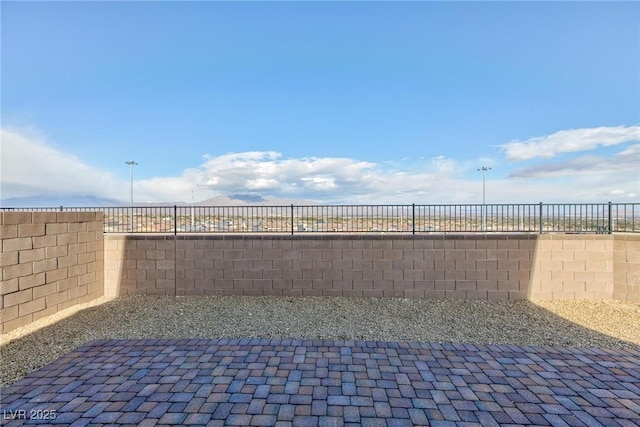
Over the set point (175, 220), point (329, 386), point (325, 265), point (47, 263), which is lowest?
point (329, 386)

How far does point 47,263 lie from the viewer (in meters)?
4.84

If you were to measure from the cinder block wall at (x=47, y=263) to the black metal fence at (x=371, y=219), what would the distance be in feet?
2.17

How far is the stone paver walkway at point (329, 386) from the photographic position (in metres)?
2.50

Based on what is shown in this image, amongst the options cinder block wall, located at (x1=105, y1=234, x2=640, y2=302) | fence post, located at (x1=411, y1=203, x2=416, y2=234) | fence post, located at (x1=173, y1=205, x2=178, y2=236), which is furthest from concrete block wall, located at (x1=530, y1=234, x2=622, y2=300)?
fence post, located at (x1=173, y1=205, x2=178, y2=236)

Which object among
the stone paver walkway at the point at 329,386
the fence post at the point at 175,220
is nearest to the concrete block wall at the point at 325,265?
the fence post at the point at 175,220

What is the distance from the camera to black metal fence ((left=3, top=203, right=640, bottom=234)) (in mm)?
5926

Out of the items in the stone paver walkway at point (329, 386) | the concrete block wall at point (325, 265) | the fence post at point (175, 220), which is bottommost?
the stone paver walkway at point (329, 386)

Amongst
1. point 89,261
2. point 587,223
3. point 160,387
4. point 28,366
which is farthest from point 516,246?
point 89,261

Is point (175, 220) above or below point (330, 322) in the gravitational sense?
above

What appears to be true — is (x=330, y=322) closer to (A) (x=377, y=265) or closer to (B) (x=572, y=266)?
(A) (x=377, y=265)

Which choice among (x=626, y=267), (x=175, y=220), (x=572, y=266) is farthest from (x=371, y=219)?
(x=626, y=267)

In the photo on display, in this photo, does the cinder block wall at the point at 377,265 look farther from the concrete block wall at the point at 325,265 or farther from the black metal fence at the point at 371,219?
the black metal fence at the point at 371,219

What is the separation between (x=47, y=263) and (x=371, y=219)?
5331mm

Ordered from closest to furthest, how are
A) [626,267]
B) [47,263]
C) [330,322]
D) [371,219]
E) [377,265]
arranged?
[330,322] < [47,263] < [626,267] < [377,265] < [371,219]
